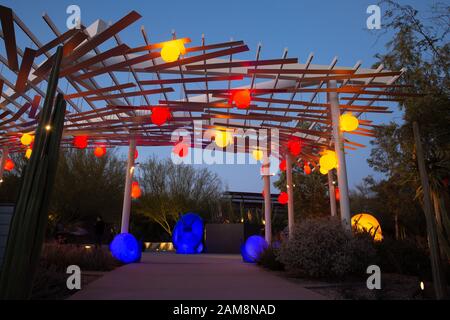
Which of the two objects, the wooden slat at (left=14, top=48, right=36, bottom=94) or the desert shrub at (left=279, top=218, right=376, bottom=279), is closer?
the wooden slat at (left=14, top=48, right=36, bottom=94)

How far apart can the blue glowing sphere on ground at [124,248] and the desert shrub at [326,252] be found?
16.9 ft

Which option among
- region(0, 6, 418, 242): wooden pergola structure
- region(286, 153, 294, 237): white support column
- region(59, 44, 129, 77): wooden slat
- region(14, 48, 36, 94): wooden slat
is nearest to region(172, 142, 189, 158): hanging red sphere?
region(0, 6, 418, 242): wooden pergola structure

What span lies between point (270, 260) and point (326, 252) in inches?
103

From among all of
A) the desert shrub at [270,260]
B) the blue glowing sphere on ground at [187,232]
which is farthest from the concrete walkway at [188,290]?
the blue glowing sphere on ground at [187,232]

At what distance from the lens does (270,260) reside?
9.41 meters

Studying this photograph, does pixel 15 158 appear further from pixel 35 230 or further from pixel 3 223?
pixel 35 230

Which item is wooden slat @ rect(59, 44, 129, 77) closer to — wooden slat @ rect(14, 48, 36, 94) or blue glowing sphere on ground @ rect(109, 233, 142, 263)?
wooden slat @ rect(14, 48, 36, 94)

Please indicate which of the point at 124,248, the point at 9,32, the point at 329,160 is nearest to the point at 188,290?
the point at 124,248

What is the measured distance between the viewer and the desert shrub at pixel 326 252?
707 centimetres

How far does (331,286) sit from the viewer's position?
247 inches

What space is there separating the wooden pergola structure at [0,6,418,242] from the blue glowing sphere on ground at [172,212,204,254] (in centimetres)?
448

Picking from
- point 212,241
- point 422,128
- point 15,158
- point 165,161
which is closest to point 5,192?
point 15,158

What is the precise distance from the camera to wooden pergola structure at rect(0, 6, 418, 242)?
6949 millimetres

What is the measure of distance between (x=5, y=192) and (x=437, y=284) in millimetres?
19944
